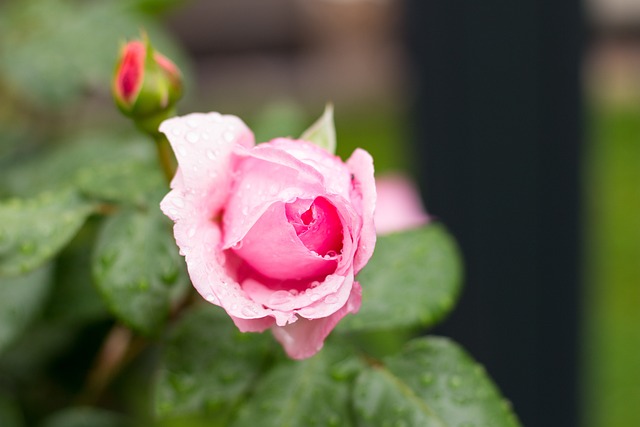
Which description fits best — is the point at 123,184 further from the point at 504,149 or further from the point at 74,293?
the point at 504,149

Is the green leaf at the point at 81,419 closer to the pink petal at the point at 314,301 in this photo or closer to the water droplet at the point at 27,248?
the water droplet at the point at 27,248

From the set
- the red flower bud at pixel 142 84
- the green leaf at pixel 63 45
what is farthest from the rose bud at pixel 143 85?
the green leaf at pixel 63 45

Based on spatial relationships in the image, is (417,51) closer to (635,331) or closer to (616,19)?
(635,331)

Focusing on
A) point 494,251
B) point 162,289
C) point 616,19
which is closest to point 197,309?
point 162,289

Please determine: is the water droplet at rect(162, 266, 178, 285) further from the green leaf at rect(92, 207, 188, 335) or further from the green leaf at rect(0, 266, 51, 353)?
the green leaf at rect(0, 266, 51, 353)

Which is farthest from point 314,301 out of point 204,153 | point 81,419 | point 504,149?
point 504,149
